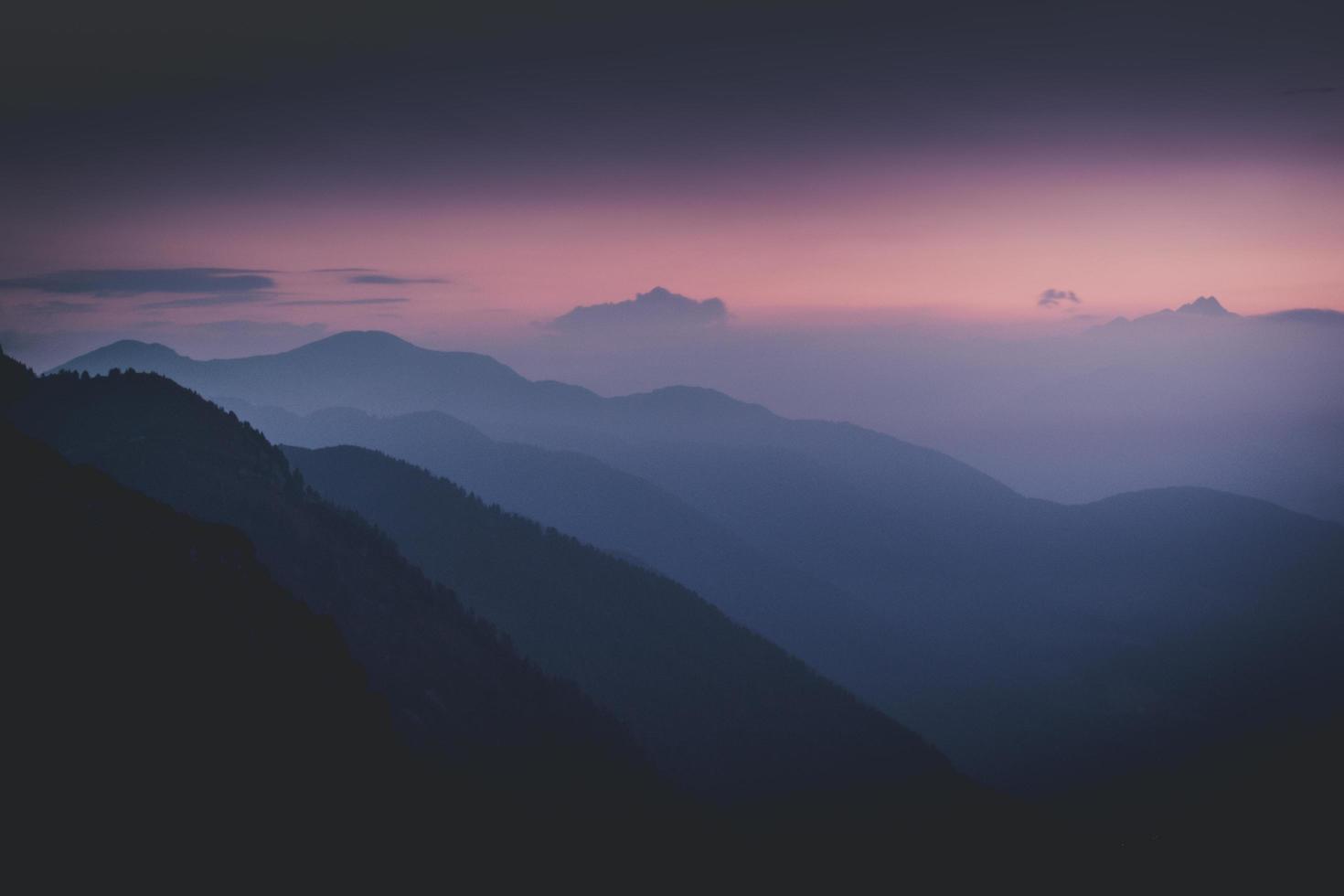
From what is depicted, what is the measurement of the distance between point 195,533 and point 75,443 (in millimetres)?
55754

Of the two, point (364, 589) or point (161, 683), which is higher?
point (161, 683)

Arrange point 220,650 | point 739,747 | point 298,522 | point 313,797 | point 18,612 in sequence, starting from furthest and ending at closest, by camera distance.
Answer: point 739,747 < point 298,522 < point 220,650 < point 313,797 < point 18,612

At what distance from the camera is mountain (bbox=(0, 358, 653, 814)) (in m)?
104

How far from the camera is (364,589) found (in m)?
117

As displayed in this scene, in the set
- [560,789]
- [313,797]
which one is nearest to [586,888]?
[560,789]

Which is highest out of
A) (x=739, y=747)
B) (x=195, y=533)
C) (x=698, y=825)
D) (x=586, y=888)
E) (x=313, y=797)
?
(x=195, y=533)

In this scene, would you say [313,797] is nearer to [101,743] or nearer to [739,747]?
[101,743]

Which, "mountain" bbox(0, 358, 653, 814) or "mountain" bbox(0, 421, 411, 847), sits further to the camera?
"mountain" bbox(0, 358, 653, 814)

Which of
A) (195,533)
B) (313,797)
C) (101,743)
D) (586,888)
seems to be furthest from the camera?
(586,888)

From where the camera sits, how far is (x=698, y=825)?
13488cm

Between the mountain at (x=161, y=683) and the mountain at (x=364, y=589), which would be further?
the mountain at (x=364, y=589)

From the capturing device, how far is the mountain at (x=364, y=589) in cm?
10375

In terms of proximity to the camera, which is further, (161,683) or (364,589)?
(364,589)

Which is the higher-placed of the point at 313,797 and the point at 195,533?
the point at 195,533
